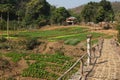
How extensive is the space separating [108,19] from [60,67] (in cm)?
6772

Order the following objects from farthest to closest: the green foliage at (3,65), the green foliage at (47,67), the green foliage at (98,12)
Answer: the green foliage at (98,12), the green foliage at (3,65), the green foliage at (47,67)

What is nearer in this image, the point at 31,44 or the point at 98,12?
the point at 31,44

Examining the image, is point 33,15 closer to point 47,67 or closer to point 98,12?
point 98,12

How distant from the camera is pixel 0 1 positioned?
105188 millimetres

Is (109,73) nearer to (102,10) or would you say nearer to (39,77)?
(39,77)

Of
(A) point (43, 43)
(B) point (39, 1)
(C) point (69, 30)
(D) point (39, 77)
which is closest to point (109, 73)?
(D) point (39, 77)

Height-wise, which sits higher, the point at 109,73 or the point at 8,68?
the point at 109,73

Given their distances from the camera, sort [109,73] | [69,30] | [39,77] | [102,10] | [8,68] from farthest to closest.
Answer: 1. [102,10]
2. [69,30]
3. [8,68]
4. [39,77]
5. [109,73]

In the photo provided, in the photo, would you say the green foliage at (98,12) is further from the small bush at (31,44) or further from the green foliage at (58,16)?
the small bush at (31,44)

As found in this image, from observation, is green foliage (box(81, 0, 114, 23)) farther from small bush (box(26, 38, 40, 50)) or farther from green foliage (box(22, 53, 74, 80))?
green foliage (box(22, 53, 74, 80))

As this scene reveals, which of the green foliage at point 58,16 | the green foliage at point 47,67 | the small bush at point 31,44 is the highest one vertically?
the green foliage at point 58,16

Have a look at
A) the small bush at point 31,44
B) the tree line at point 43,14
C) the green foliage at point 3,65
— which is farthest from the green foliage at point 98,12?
the green foliage at point 3,65

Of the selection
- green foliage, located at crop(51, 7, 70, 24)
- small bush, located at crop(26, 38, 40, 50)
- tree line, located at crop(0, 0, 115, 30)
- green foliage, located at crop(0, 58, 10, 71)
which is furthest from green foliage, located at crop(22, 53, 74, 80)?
green foliage, located at crop(51, 7, 70, 24)

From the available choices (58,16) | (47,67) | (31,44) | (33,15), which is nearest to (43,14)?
(33,15)
